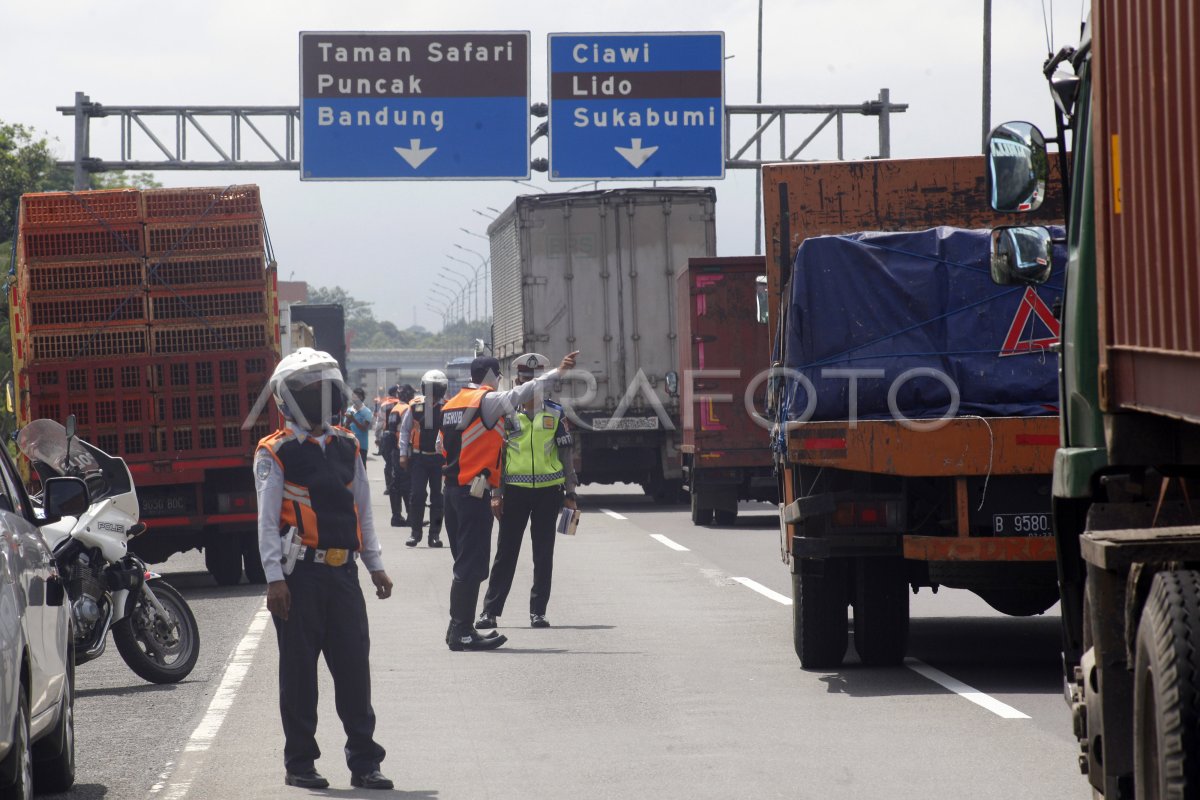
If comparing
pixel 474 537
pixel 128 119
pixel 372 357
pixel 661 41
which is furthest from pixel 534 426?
pixel 372 357

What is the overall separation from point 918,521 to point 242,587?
857 cm

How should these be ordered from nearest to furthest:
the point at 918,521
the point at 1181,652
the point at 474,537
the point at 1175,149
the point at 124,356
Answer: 1. the point at 1181,652
2. the point at 1175,149
3. the point at 918,521
4. the point at 474,537
5. the point at 124,356

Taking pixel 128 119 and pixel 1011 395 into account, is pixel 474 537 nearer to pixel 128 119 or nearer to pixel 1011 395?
pixel 1011 395

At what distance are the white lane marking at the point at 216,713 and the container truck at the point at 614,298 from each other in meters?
13.8

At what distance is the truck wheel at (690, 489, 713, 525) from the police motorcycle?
13037 mm

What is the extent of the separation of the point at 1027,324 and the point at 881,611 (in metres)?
1.77

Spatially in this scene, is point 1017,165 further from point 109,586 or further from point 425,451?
point 425,451

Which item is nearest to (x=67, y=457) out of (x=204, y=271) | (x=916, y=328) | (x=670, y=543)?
(x=916, y=328)

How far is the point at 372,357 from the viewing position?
181250mm

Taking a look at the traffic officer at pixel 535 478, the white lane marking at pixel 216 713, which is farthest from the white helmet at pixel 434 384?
the traffic officer at pixel 535 478

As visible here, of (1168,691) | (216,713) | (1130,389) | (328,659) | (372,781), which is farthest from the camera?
(216,713)

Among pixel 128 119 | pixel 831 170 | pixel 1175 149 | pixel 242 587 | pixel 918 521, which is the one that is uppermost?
pixel 128 119

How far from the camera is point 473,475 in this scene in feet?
41.1

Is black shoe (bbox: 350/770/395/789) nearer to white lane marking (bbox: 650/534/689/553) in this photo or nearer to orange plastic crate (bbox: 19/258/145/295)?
orange plastic crate (bbox: 19/258/145/295)
